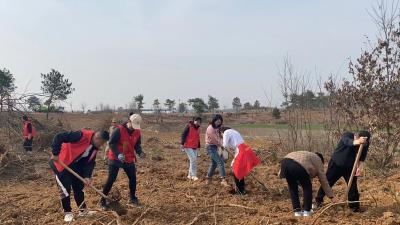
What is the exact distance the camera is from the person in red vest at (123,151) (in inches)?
254

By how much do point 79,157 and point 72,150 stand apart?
144 mm

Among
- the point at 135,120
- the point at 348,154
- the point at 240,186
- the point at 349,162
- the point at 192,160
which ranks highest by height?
the point at 135,120

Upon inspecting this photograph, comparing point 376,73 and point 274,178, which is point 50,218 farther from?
point 376,73

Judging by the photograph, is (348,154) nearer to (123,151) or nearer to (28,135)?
(123,151)

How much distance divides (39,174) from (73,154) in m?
5.13

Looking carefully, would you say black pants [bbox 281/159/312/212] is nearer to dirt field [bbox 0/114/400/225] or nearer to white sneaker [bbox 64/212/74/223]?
dirt field [bbox 0/114/400/225]

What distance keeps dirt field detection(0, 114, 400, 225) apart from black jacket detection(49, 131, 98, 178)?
0.68m

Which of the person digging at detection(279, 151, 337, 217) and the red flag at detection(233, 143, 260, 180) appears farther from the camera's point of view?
the red flag at detection(233, 143, 260, 180)

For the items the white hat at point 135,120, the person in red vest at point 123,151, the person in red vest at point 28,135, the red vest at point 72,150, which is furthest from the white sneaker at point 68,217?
Answer: the person in red vest at point 28,135

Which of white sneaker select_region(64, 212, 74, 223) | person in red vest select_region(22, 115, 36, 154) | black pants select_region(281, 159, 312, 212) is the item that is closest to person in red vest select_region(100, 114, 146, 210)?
white sneaker select_region(64, 212, 74, 223)

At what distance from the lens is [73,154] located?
5.86 meters

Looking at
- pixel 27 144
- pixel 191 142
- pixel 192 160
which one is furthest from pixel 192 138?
pixel 27 144

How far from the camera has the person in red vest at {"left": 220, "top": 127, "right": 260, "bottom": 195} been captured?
7605mm

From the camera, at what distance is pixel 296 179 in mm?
5863
